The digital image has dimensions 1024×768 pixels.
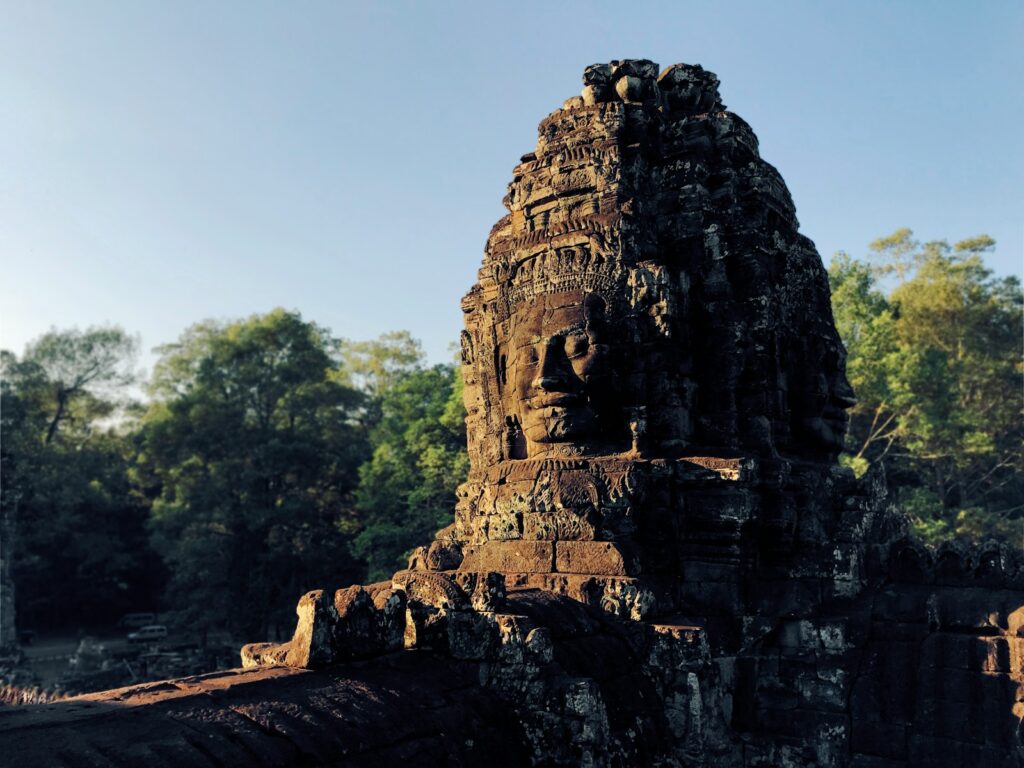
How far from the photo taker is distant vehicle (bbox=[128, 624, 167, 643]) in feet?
99.6

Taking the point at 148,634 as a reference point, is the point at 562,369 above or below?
above

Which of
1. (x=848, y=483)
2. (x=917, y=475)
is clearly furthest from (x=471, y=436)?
(x=917, y=475)

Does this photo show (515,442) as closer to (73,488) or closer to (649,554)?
(649,554)

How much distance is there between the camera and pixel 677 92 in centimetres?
828

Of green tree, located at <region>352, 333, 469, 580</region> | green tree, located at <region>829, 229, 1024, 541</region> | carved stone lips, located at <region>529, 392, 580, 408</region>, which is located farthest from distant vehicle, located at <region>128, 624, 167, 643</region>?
carved stone lips, located at <region>529, 392, 580, 408</region>

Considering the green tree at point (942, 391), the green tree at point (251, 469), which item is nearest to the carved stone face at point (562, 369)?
the green tree at point (942, 391)

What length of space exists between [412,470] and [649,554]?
62.2 feet

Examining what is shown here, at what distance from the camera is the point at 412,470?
24.9 m

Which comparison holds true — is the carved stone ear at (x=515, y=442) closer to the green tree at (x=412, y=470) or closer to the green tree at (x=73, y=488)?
the green tree at (x=412, y=470)

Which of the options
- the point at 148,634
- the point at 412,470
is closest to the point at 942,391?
the point at 412,470

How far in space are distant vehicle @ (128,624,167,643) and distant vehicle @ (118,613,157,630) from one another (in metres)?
2.42

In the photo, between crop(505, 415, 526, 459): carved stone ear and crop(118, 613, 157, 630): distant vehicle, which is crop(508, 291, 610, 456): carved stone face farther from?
crop(118, 613, 157, 630): distant vehicle

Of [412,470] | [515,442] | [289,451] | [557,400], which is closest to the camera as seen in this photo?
[557,400]

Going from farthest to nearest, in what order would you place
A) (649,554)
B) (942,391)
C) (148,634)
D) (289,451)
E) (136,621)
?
(136,621) → (148,634) → (289,451) → (942,391) → (649,554)
